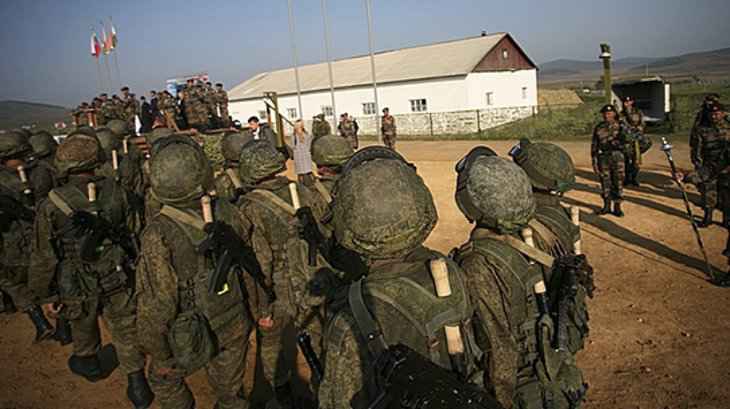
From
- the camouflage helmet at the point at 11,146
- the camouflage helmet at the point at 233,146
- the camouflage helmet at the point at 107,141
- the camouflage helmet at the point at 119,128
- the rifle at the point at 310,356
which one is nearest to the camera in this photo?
the rifle at the point at 310,356

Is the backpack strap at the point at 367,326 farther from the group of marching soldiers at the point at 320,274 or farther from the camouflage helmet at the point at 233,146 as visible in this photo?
the camouflage helmet at the point at 233,146

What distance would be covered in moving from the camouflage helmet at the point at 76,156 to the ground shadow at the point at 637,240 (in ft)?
25.1

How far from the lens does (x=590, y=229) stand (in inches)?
346

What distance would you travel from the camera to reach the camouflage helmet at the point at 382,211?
1.96 meters

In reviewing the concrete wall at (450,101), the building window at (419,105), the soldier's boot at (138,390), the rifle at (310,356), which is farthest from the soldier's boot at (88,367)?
the building window at (419,105)

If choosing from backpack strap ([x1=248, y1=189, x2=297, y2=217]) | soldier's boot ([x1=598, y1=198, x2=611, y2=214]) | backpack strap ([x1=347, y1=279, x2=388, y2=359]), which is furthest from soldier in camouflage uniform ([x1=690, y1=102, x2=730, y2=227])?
backpack strap ([x1=347, y1=279, x2=388, y2=359])

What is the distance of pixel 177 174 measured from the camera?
3482 mm

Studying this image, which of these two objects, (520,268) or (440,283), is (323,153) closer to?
(520,268)

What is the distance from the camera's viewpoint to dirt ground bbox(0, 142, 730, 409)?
4418 millimetres

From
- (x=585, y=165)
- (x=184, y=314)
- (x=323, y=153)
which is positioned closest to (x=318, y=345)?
(x=184, y=314)

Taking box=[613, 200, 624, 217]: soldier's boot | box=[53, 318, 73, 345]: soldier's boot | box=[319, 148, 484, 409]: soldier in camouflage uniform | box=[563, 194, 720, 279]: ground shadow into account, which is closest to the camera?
box=[319, 148, 484, 409]: soldier in camouflage uniform

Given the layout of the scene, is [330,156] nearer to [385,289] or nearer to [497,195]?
[497,195]

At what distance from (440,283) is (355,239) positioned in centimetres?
40

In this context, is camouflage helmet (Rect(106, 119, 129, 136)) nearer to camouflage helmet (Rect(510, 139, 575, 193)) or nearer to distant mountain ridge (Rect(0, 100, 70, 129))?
camouflage helmet (Rect(510, 139, 575, 193))
